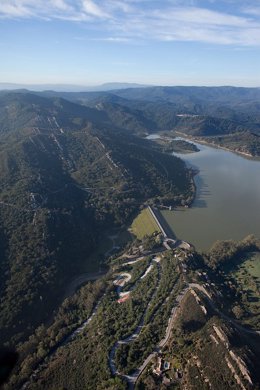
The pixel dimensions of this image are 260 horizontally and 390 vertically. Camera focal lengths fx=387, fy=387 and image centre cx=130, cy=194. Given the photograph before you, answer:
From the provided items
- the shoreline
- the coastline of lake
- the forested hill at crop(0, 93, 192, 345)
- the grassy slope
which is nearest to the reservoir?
the coastline of lake

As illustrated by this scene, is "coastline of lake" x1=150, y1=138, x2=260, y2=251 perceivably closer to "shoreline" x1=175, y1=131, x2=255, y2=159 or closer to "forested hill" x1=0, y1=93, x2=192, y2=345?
"forested hill" x1=0, y1=93, x2=192, y2=345

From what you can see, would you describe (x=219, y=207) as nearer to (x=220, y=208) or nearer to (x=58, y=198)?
(x=220, y=208)

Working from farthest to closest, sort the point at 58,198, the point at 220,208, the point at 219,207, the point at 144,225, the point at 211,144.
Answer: the point at 211,144, the point at 219,207, the point at 220,208, the point at 58,198, the point at 144,225

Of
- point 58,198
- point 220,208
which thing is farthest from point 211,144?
point 58,198

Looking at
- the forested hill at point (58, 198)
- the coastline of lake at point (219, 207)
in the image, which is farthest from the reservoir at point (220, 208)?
the forested hill at point (58, 198)

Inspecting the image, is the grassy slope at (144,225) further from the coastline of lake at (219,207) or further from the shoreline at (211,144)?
the shoreline at (211,144)

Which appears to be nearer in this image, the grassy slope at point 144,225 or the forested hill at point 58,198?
the forested hill at point 58,198
